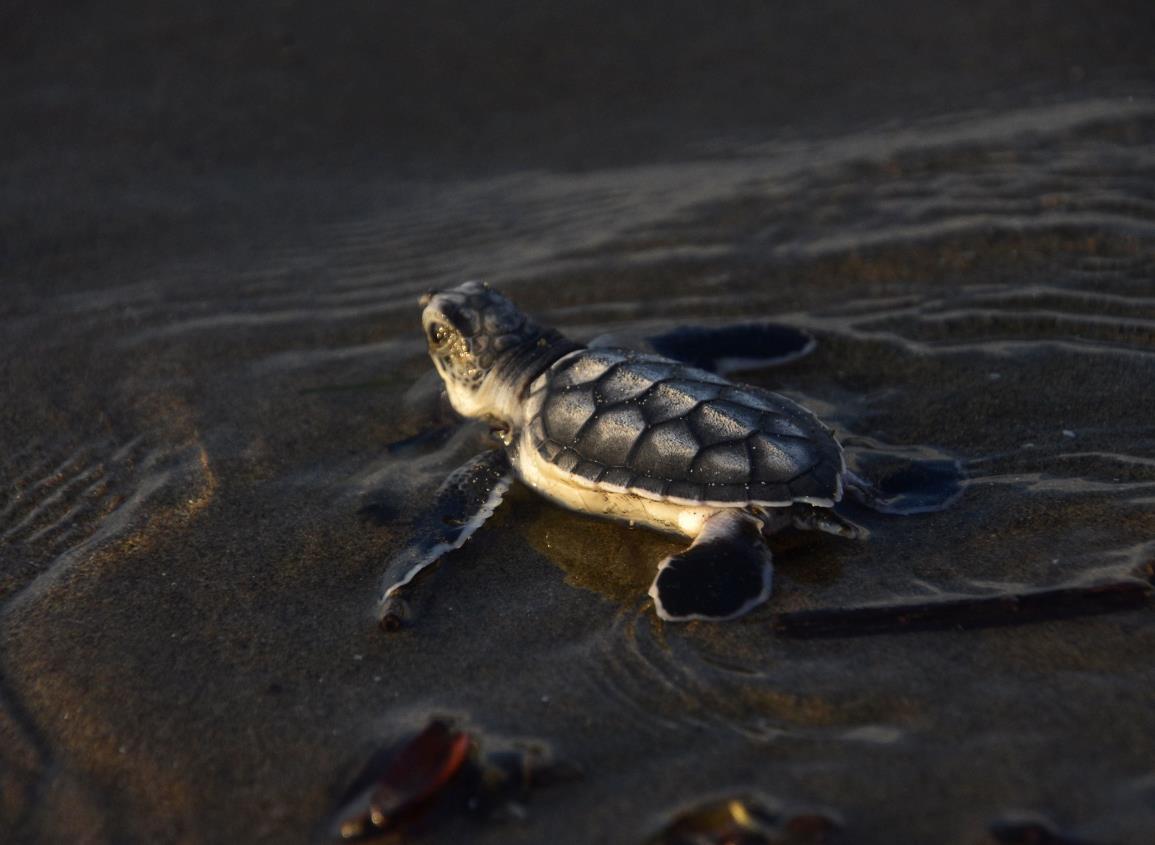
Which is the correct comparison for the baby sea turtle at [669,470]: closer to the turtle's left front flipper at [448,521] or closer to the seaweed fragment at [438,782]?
the turtle's left front flipper at [448,521]

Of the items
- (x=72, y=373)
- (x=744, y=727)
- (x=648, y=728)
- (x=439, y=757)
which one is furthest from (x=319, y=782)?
(x=72, y=373)

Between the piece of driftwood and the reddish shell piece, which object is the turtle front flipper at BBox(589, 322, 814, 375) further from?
the reddish shell piece

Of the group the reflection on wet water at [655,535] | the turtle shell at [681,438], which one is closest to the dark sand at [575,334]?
the reflection on wet water at [655,535]

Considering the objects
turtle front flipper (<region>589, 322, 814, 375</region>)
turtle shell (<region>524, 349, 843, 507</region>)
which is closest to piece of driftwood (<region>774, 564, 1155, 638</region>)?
turtle shell (<region>524, 349, 843, 507</region>)

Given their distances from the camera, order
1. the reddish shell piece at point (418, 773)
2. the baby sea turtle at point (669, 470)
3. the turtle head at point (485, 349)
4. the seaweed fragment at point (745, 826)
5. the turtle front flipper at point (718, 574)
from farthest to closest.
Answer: the turtle head at point (485, 349) < the baby sea turtle at point (669, 470) < the turtle front flipper at point (718, 574) < the reddish shell piece at point (418, 773) < the seaweed fragment at point (745, 826)

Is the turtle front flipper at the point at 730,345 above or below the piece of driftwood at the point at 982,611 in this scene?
above

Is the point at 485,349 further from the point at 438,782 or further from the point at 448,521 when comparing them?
the point at 438,782

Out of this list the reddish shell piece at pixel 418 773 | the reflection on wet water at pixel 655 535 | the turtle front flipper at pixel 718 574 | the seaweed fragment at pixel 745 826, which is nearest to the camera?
the seaweed fragment at pixel 745 826
